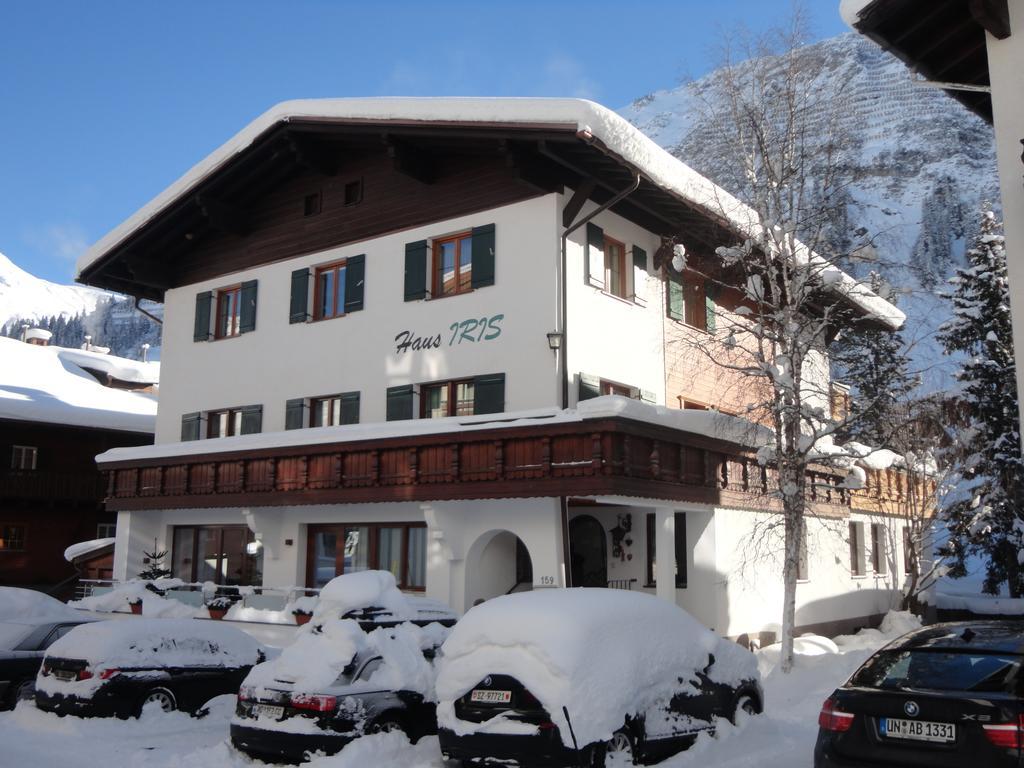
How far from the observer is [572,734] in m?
7.58

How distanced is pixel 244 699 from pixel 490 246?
11.9 m

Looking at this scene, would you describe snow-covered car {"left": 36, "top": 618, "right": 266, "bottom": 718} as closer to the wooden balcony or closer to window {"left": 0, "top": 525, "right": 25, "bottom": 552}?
the wooden balcony

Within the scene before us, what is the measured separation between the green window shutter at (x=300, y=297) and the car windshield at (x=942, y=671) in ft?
58.6

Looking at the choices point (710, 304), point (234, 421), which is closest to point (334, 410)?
point (234, 421)

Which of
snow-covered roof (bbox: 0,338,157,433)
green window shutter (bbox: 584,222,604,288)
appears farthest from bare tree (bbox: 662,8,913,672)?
snow-covered roof (bbox: 0,338,157,433)

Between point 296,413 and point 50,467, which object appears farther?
point 50,467

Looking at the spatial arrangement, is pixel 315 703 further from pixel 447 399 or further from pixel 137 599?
pixel 137 599

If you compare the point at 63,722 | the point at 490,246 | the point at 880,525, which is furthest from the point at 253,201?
the point at 880,525

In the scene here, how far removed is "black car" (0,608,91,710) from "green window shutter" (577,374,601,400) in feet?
31.2

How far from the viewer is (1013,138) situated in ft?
35.8

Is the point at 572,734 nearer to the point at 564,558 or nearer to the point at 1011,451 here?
the point at 564,558

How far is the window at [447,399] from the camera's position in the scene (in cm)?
1973

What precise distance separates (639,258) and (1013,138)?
33.8 ft

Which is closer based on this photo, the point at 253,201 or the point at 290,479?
the point at 290,479
